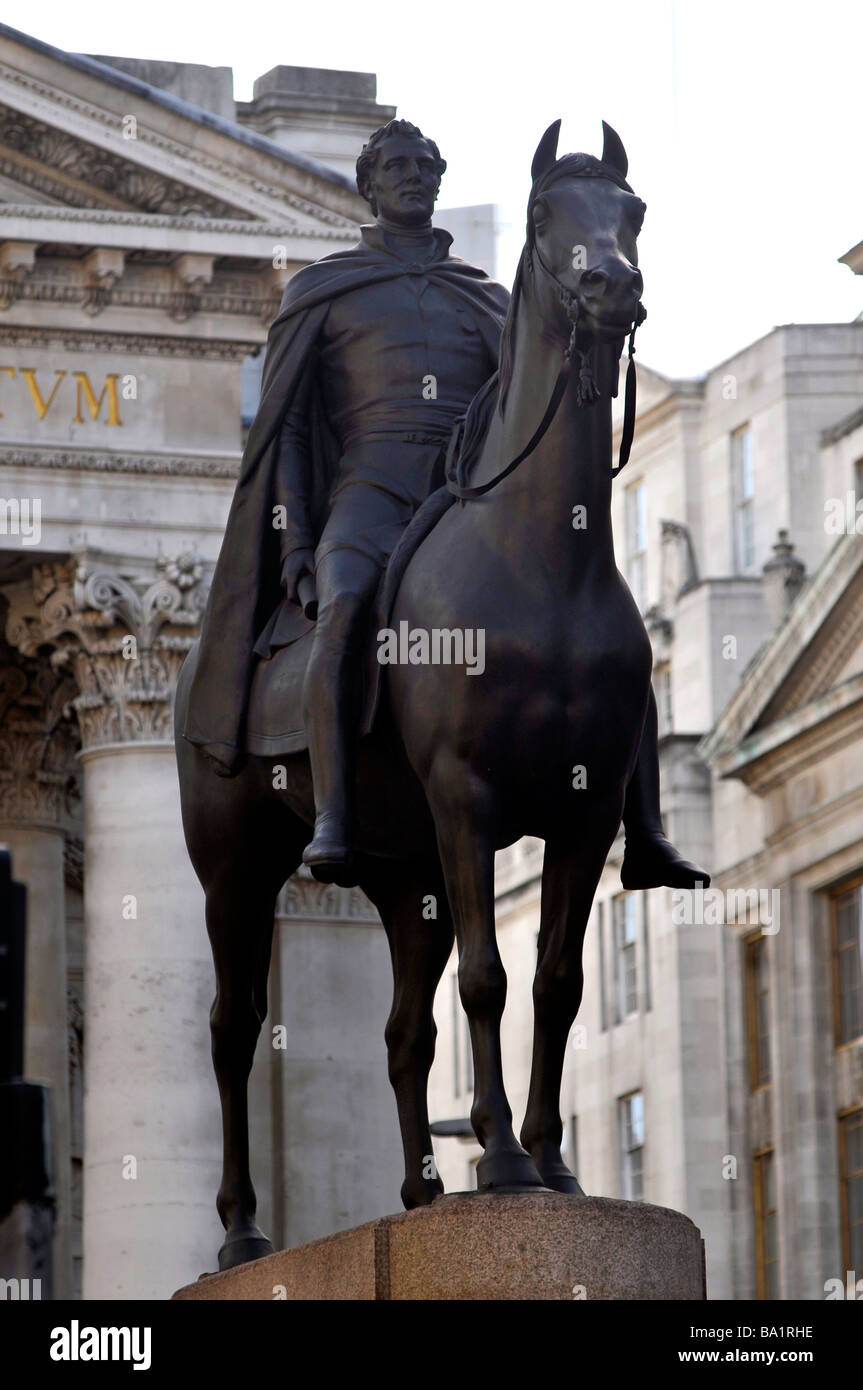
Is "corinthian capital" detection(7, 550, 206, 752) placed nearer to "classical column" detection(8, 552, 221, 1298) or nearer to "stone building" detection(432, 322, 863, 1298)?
"classical column" detection(8, 552, 221, 1298)

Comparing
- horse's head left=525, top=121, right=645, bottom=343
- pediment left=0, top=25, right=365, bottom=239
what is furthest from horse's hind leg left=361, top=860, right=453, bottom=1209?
pediment left=0, top=25, right=365, bottom=239

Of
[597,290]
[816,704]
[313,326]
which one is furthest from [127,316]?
[816,704]

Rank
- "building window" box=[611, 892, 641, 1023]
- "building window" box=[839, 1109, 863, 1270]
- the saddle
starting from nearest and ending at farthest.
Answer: the saddle → "building window" box=[839, 1109, 863, 1270] → "building window" box=[611, 892, 641, 1023]

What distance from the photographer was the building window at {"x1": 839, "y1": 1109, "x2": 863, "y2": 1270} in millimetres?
62250

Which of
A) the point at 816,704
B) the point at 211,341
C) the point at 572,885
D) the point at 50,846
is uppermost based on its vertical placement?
the point at 816,704

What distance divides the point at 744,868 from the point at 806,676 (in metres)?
4.92

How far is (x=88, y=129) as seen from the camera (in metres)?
34.8

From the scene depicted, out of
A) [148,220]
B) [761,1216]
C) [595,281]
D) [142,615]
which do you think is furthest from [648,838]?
[761,1216]

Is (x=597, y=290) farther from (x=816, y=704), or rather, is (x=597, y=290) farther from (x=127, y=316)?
(x=816, y=704)

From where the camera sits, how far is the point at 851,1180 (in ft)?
206

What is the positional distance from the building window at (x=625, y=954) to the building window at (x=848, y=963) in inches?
441

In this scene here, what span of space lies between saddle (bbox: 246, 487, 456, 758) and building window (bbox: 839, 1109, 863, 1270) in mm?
48350
